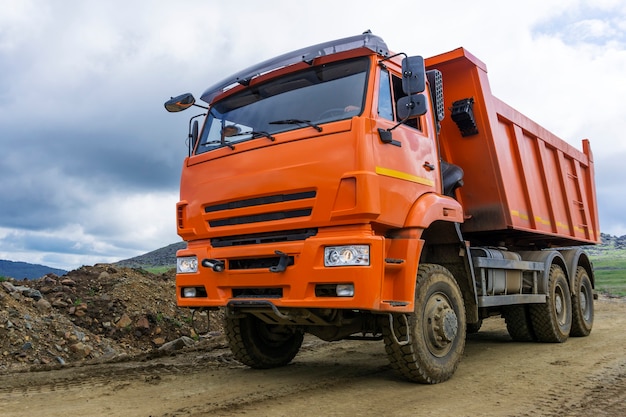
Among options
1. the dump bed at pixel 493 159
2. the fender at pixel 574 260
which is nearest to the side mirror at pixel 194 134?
the dump bed at pixel 493 159

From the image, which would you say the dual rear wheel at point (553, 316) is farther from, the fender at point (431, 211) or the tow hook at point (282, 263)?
the tow hook at point (282, 263)

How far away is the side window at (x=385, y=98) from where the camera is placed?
517 centimetres

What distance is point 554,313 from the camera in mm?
8172

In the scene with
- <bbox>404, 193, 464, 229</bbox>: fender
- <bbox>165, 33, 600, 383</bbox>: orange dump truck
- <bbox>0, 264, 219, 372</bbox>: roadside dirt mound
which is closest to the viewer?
<bbox>165, 33, 600, 383</bbox>: orange dump truck

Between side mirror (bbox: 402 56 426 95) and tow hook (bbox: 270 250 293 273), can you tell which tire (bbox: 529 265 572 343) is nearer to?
side mirror (bbox: 402 56 426 95)

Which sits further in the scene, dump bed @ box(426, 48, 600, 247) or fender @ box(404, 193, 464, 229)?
dump bed @ box(426, 48, 600, 247)

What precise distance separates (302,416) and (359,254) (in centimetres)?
135

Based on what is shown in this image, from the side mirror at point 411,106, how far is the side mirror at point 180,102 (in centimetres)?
249

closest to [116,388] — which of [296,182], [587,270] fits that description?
[296,182]

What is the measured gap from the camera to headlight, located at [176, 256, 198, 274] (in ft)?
18.4

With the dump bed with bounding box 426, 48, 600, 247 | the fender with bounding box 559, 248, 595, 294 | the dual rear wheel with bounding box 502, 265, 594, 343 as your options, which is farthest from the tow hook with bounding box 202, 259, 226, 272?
the fender with bounding box 559, 248, 595, 294

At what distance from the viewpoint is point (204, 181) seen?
18.5 feet

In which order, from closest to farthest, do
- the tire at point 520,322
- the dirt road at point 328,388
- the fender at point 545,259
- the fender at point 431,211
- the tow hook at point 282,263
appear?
1. the dirt road at point 328,388
2. the tow hook at point 282,263
3. the fender at point 431,211
4. the fender at point 545,259
5. the tire at point 520,322

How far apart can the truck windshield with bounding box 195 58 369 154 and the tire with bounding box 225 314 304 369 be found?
6.72ft
